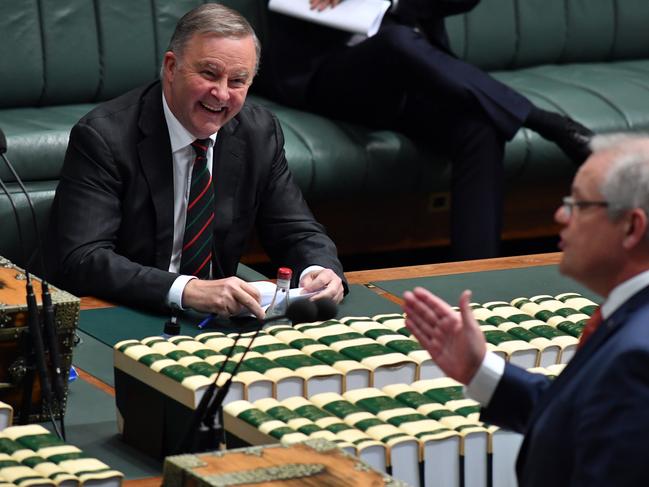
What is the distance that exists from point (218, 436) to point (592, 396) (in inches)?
23.2

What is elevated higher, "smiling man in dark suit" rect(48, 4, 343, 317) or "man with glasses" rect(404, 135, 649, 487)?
"man with glasses" rect(404, 135, 649, 487)

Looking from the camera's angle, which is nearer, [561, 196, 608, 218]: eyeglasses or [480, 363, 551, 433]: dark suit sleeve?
[561, 196, 608, 218]: eyeglasses

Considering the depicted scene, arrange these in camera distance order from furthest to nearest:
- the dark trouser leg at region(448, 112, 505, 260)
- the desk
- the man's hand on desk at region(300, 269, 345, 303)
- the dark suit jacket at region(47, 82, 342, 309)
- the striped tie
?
the dark trouser leg at region(448, 112, 505, 260)
the striped tie
the dark suit jacket at region(47, 82, 342, 309)
the man's hand on desk at region(300, 269, 345, 303)
the desk

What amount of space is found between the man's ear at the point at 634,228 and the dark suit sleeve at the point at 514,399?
0.31 metres

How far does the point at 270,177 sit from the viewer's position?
3957mm

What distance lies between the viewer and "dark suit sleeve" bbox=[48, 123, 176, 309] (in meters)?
3.48

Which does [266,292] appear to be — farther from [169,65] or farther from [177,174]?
[169,65]

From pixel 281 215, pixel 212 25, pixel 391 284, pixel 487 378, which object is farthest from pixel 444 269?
pixel 487 378

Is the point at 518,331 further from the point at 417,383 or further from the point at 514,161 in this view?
the point at 514,161

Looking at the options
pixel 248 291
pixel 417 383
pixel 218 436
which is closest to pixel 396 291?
pixel 248 291

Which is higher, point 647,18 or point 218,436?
point 218,436

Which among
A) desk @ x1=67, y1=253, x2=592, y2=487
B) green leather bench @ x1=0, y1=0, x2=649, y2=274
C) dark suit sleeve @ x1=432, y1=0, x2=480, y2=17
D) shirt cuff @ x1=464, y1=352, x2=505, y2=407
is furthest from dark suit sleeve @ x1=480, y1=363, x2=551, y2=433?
dark suit sleeve @ x1=432, y1=0, x2=480, y2=17

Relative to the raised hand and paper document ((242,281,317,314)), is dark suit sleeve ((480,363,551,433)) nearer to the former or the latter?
the raised hand

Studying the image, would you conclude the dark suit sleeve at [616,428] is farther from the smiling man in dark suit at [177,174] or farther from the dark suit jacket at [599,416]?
the smiling man in dark suit at [177,174]
